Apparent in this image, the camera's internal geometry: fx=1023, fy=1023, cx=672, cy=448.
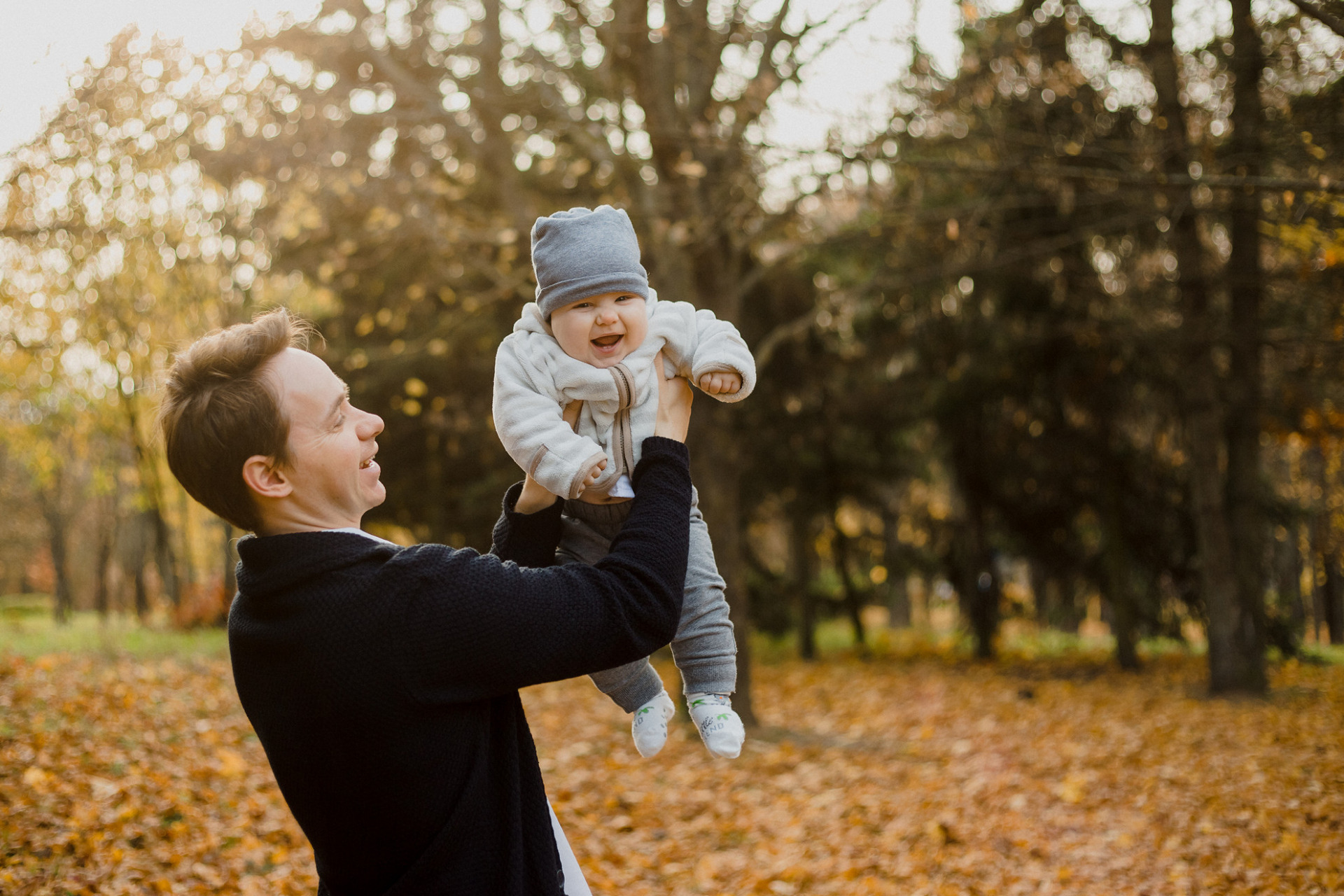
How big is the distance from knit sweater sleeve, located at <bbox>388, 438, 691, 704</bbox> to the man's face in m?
0.23

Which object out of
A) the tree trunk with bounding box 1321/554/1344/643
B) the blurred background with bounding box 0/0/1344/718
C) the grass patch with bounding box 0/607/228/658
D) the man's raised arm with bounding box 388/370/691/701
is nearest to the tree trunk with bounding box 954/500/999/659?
the blurred background with bounding box 0/0/1344/718

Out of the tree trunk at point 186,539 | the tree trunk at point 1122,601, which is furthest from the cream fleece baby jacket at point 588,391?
the tree trunk at point 186,539

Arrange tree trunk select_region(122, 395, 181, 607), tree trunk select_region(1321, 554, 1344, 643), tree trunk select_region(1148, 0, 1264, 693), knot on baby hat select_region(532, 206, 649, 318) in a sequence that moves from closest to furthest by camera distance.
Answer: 1. knot on baby hat select_region(532, 206, 649, 318)
2. tree trunk select_region(1148, 0, 1264, 693)
3. tree trunk select_region(122, 395, 181, 607)
4. tree trunk select_region(1321, 554, 1344, 643)

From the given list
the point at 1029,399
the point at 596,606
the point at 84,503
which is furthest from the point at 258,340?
the point at 84,503

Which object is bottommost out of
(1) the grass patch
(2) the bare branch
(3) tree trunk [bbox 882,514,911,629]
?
(1) the grass patch

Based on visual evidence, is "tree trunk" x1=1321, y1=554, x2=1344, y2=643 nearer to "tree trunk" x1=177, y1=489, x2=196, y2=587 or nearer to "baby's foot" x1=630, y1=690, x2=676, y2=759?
"baby's foot" x1=630, y1=690, x2=676, y2=759

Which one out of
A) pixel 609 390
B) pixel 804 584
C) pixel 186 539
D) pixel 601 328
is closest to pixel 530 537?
pixel 609 390

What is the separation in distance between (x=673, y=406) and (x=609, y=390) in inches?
6.0

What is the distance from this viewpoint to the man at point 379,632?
1608mm

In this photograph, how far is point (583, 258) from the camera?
1.98 metres

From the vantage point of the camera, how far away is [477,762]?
1697 mm

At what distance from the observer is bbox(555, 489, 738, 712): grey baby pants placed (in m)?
2.04

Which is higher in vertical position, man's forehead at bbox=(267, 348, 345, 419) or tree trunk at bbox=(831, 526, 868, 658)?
man's forehead at bbox=(267, 348, 345, 419)

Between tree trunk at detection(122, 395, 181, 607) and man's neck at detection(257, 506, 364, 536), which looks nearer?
man's neck at detection(257, 506, 364, 536)
